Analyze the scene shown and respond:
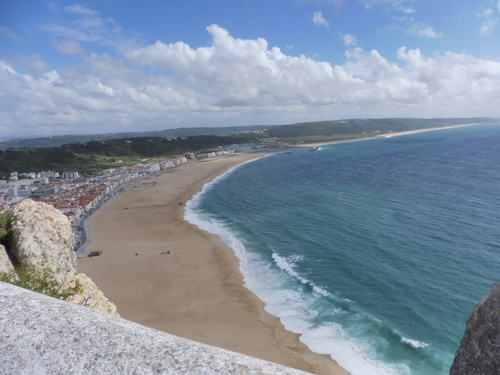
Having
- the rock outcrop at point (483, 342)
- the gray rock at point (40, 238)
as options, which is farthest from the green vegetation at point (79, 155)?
the rock outcrop at point (483, 342)

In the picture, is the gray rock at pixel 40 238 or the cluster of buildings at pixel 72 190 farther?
the cluster of buildings at pixel 72 190

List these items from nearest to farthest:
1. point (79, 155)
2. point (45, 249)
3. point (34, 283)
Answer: point (34, 283) < point (45, 249) < point (79, 155)

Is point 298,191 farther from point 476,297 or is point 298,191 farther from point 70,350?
point 70,350

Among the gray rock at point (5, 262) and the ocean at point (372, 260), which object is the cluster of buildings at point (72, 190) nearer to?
the ocean at point (372, 260)

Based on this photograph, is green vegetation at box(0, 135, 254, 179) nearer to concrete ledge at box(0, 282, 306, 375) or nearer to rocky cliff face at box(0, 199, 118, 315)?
rocky cliff face at box(0, 199, 118, 315)

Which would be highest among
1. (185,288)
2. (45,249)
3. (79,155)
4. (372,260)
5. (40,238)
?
(40,238)

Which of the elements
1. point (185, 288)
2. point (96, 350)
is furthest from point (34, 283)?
point (185, 288)

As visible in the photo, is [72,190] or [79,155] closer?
[72,190]

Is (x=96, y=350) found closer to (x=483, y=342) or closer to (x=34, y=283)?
(x=483, y=342)
